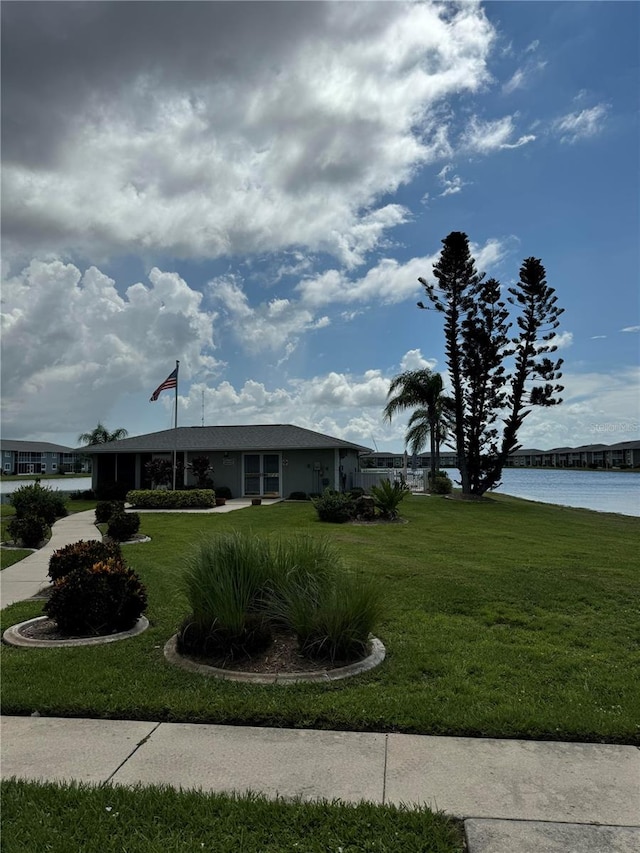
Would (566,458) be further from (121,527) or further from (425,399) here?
(121,527)

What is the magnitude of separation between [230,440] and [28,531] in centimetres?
1491

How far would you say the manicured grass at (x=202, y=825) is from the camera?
7.97 feet

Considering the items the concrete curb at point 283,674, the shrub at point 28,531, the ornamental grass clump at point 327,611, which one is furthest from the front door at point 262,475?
the concrete curb at point 283,674

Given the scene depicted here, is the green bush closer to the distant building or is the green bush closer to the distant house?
the distant building

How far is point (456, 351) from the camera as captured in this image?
90.4 feet

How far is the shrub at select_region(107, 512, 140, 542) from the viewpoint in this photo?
1255 cm

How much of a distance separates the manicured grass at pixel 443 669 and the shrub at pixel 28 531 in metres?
4.43

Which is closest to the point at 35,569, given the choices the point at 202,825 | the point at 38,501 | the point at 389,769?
the point at 38,501

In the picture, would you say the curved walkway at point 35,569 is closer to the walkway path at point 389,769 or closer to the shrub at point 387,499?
the walkway path at point 389,769

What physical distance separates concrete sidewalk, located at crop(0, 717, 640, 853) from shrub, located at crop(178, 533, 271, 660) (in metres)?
1.20

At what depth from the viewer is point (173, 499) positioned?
21594 mm

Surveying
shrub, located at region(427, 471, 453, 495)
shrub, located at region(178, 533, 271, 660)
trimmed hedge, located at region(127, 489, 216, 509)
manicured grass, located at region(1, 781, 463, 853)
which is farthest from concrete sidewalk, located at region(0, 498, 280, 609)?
shrub, located at region(427, 471, 453, 495)

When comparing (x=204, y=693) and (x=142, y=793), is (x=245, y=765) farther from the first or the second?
(x=204, y=693)

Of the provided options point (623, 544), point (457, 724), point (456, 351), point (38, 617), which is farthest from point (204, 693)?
point (456, 351)
